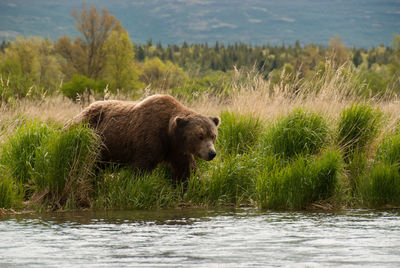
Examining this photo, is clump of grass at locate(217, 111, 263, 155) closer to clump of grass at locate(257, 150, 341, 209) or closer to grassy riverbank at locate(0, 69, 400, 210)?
grassy riverbank at locate(0, 69, 400, 210)

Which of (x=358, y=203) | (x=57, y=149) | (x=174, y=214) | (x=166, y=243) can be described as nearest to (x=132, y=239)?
(x=166, y=243)

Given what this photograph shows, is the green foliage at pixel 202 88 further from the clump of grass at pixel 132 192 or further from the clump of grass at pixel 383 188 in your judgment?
the clump of grass at pixel 383 188

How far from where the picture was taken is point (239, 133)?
33.4ft

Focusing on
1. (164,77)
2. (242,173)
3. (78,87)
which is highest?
(164,77)

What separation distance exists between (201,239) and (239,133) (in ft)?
13.9

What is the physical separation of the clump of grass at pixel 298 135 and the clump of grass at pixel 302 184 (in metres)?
0.73

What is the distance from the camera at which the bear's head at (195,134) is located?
27.0ft

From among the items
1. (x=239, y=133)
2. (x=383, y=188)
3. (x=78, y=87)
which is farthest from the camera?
(x=78, y=87)

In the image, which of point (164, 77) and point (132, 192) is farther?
point (164, 77)

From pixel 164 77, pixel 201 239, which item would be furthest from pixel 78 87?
pixel 201 239

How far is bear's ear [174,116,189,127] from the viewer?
325 inches

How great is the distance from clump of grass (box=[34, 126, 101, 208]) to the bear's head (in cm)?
118

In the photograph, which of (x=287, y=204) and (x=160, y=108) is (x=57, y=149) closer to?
(x=160, y=108)

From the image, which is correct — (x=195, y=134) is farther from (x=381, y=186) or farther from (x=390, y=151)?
(x=390, y=151)
